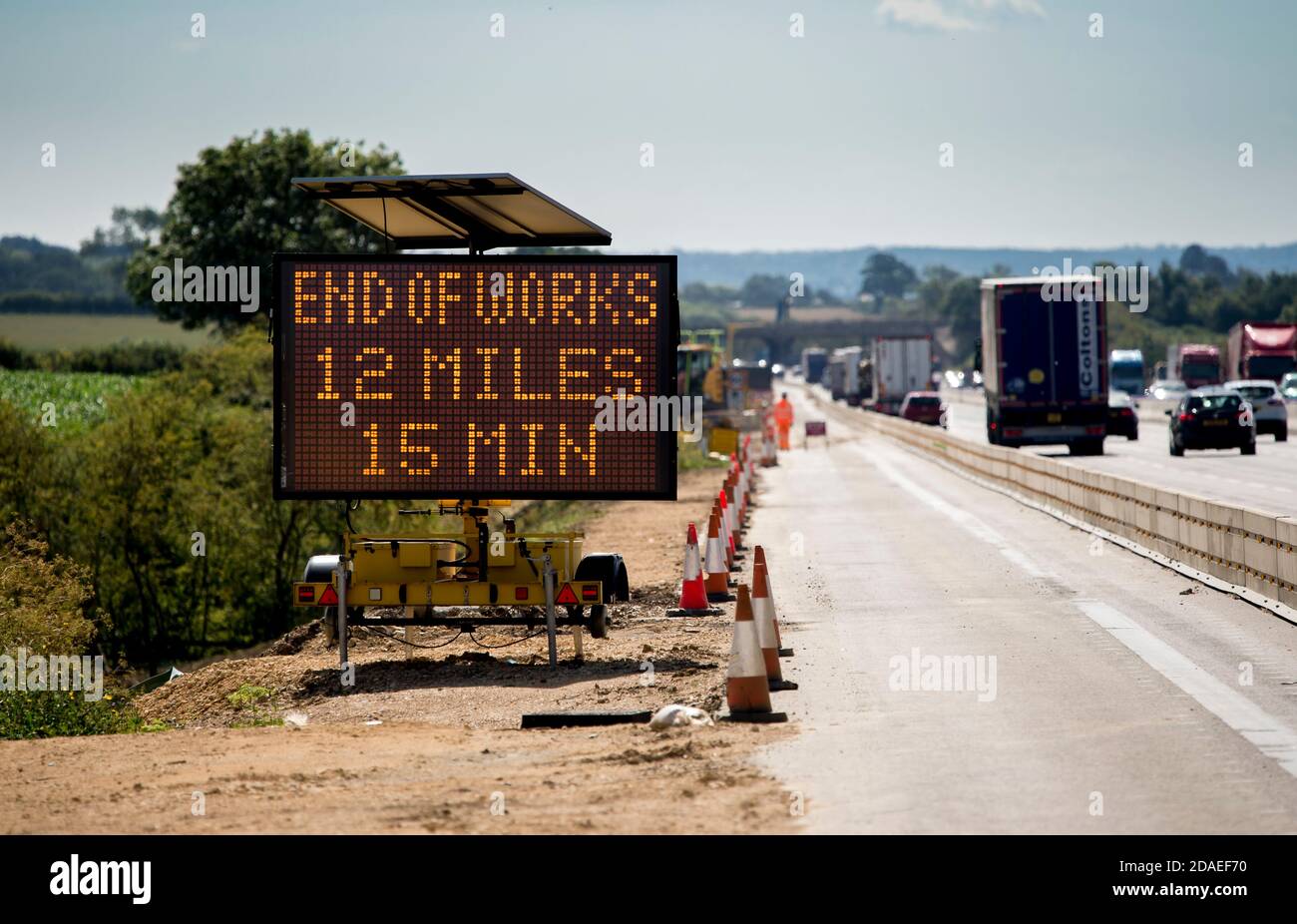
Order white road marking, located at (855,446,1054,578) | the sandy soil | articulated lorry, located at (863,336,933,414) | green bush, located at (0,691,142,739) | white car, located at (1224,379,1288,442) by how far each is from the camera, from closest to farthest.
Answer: the sandy soil < green bush, located at (0,691,142,739) < white road marking, located at (855,446,1054,578) < white car, located at (1224,379,1288,442) < articulated lorry, located at (863,336,933,414)

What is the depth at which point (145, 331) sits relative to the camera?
145375 millimetres

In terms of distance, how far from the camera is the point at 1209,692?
11.3 meters

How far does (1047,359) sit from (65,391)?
51.5 meters

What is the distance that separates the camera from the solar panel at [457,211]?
13352mm

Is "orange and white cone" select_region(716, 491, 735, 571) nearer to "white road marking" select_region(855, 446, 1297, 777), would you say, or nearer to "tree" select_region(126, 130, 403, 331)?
"white road marking" select_region(855, 446, 1297, 777)

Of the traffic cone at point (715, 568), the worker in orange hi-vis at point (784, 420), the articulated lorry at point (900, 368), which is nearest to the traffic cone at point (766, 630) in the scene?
the traffic cone at point (715, 568)

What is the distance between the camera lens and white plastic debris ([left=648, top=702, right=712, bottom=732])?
35.7ft

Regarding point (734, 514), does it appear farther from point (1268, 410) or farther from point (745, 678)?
point (1268, 410)

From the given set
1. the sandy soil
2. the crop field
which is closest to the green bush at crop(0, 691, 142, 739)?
the sandy soil

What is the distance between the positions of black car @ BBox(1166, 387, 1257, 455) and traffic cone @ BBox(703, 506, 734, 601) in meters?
31.0

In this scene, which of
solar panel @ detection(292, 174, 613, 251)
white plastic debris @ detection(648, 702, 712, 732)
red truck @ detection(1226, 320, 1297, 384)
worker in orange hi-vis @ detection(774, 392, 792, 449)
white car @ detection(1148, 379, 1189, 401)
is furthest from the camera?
white car @ detection(1148, 379, 1189, 401)

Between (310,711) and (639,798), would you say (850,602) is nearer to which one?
(310,711)

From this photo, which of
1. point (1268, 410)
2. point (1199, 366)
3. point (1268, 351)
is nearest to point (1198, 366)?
point (1199, 366)
